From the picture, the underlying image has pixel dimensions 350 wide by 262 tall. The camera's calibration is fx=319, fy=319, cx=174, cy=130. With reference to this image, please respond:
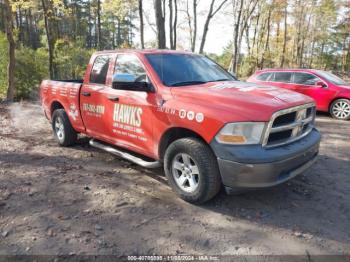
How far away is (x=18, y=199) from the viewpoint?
413cm

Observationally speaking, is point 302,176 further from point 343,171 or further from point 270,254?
point 270,254

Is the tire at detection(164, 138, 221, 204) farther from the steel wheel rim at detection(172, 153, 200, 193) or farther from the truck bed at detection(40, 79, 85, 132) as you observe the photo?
the truck bed at detection(40, 79, 85, 132)

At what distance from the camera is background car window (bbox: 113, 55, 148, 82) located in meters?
4.22

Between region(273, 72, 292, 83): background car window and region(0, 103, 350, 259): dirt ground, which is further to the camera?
region(273, 72, 292, 83): background car window

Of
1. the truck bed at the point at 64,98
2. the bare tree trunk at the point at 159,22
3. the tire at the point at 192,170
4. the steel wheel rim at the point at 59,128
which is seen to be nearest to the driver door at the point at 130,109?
the tire at the point at 192,170

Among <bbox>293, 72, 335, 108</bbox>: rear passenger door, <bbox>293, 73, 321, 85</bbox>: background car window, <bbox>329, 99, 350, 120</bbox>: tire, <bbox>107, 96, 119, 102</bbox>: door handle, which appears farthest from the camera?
<bbox>293, 73, 321, 85</bbox>: background car window

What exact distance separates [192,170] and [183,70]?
5.10 ft

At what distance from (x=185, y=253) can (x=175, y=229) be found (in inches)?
16.9

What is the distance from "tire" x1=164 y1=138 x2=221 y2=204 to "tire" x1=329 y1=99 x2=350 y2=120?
797 centimetres

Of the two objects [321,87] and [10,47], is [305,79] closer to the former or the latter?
[321,87]

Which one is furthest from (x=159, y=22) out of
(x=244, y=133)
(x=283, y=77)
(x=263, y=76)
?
(x=244, y=133)

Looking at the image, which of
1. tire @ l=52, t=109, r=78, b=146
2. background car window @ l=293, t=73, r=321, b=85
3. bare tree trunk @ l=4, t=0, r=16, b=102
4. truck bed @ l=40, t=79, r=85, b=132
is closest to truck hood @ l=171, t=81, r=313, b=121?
truck bed @ l=40, t=79, r=85, b=132

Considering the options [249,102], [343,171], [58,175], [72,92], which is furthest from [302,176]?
[72,92]

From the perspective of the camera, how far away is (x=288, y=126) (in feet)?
12.1
